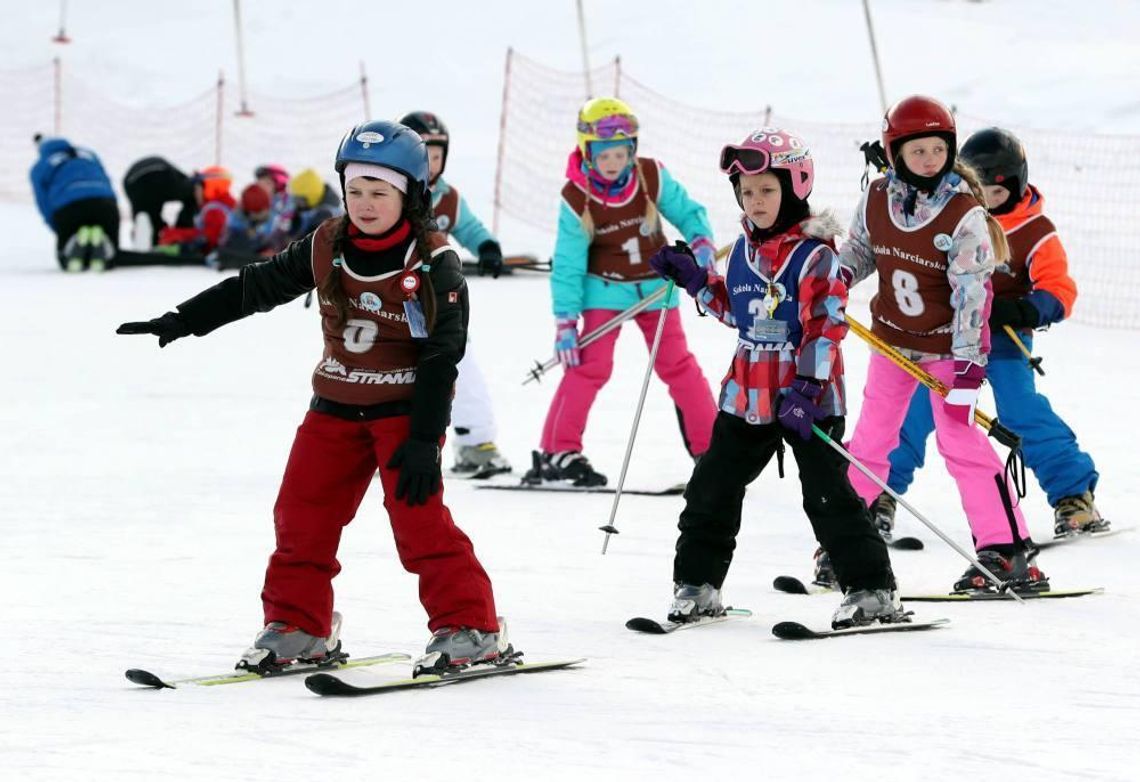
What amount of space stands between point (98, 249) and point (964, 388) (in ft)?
42.7

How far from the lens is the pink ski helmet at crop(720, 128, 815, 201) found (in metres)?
5.42

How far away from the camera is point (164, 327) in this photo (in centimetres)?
479

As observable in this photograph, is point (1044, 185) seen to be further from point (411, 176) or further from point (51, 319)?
point (411, 176)

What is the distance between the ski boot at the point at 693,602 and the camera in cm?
565

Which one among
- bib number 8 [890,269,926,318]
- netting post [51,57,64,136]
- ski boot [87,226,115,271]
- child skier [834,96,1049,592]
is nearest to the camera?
child skier [834,96,1049,592]

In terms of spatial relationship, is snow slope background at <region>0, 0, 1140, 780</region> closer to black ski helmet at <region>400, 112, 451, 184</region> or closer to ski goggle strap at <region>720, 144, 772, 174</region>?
ski goggle strap at <region>720, 144, 772, 174</region>

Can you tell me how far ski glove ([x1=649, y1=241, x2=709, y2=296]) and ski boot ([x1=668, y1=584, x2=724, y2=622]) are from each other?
2.97 feet

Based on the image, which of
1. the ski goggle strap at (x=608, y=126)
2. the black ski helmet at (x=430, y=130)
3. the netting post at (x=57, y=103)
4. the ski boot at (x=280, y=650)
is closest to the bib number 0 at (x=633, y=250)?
the ski goggle strap at (x=608, y=126)

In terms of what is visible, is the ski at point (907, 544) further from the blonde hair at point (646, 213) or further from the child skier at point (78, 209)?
the child skier at point (78, 209)

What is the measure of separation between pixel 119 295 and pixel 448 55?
49.2 feet

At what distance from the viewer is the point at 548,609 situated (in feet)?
19.5

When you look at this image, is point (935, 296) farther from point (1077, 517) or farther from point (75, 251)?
point (75, 251)

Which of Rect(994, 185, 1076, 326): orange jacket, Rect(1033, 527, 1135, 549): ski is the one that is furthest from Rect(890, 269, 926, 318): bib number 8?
Rect(1033, 527, 1135, 549): ski

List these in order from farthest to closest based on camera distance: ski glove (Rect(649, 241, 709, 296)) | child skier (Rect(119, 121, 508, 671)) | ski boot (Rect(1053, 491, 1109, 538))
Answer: ski boot (Rect(1053, 491, 1109, 538)) < ski glove (Rect(649, 241, 709, 296)) < child skier (Rect(119, 121, 508, 671))
